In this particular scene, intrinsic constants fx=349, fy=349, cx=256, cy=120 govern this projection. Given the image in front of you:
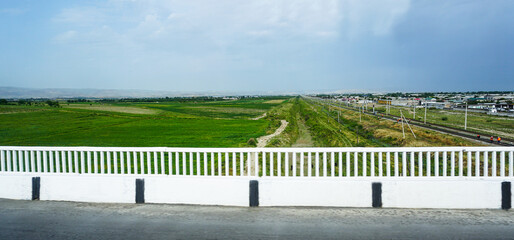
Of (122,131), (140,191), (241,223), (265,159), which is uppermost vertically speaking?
(265,159)

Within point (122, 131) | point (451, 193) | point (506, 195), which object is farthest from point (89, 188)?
point (122, 131)

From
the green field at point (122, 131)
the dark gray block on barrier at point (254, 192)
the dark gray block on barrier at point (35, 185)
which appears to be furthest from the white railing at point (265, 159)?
the green field at point (122, 131)

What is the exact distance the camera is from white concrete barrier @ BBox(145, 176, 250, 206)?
7.12 metres

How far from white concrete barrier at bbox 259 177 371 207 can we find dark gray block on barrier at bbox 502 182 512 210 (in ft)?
8.39

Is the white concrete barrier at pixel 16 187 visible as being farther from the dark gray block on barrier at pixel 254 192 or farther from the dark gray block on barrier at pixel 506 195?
the dark gray block on barrier at pixel 506 195

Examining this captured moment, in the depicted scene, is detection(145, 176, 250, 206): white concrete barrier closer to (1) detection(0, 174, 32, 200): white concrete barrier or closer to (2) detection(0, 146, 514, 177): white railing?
(2) detection(0, 146, 514, 177): white railing

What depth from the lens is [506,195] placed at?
677 cm

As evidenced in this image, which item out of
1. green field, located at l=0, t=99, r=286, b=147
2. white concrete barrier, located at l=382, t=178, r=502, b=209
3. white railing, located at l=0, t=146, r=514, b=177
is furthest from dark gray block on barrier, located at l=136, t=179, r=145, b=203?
green field, located at l=0, t=99, r=286, b=147

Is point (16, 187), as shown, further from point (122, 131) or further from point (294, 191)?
point (122, 131)

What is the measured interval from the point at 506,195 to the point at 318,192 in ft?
11.9

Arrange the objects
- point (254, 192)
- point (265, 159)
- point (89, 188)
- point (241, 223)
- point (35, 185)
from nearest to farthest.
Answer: point (241, 223) → point (254, 192) → point (265, 159) → point (89, 188) → point (35, 185)

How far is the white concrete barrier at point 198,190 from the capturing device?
7.12 m

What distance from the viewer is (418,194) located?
6.86 metres

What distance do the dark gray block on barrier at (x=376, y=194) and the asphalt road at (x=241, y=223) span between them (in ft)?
0.52
